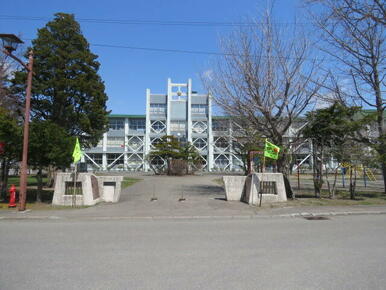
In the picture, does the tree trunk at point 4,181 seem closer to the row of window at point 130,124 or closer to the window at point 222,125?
the window at point 222,125

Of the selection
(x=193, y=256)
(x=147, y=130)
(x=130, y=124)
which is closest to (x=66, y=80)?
(x=193, y=256)

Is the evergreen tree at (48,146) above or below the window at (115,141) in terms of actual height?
below

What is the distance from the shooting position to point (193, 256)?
546 cm

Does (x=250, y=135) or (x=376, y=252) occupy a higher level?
(x=250, y=135)

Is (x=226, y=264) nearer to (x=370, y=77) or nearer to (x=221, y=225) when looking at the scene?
(x=221, y=225)

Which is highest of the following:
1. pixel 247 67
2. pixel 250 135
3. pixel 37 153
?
pixel 247 67

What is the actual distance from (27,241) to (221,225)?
5299 millimetres

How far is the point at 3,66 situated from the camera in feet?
78.0

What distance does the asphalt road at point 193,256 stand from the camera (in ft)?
13.7

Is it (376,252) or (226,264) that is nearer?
(226,264)

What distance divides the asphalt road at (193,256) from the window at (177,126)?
49.8 metres

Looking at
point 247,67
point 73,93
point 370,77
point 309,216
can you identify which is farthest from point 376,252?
point 73,93

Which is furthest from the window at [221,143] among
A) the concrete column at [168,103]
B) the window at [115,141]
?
the window at [115,141]

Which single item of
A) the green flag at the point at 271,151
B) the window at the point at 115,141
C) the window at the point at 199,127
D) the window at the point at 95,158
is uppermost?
the window at the point at 199,127
